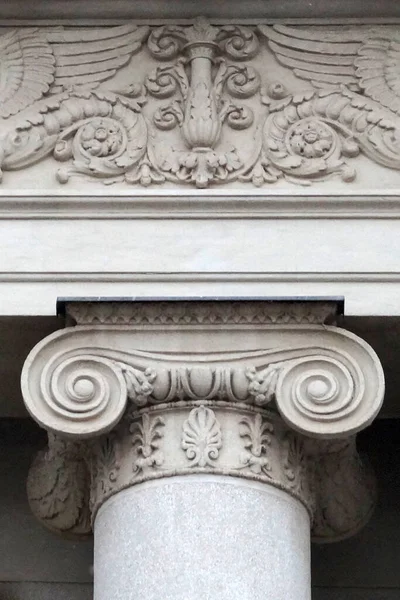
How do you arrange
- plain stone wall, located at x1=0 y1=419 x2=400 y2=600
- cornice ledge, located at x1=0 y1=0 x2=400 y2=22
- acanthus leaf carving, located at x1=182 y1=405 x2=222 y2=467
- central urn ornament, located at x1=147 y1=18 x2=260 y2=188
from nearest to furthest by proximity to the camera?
acanthus leaf carving, located at x1=182 y1=405 x2=222 y2=467
central urn ornament, located at x1=147 y1=18 x2=260 y2=188
cornice ledge, located at x1=0 y1=0 x2=400 y2=22
plain stone wall, located at x1=0 y1=419 x2=400 y2=600

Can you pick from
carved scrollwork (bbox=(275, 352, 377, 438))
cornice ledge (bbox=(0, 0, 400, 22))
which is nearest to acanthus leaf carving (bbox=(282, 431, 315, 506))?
carved scrollwork (bbox=(275, 352, 377, 438))

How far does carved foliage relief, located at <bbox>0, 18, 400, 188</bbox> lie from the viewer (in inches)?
360

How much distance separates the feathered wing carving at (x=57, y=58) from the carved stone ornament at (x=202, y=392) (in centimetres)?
130

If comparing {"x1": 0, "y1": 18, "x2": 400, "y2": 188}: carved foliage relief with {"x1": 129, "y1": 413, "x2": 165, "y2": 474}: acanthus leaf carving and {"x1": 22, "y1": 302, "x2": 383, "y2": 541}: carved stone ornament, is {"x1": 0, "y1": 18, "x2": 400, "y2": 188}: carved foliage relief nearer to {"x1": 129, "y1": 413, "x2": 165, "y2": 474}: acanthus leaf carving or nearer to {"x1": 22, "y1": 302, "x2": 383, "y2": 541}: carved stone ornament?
{"x1": 22, "y1": 302, "x2": 383, "y2": 541}: carved stone ornament

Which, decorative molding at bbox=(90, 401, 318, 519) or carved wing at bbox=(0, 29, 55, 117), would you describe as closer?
decorative molding at bbox=(90, 401, 318, 519)

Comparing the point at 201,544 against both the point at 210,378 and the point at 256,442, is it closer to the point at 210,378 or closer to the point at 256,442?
the point at 256,442

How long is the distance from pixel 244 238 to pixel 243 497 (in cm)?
130

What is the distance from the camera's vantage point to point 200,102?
30.3 feet

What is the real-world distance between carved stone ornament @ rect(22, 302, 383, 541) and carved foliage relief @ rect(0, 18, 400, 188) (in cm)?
85

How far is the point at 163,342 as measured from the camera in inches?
340

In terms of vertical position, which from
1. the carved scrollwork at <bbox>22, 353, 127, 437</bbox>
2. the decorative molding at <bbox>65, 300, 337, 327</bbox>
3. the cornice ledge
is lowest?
the carved scrollwork at <bbox>22, 353, 127, 437</bbox>

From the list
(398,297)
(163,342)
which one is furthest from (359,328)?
(163,342)

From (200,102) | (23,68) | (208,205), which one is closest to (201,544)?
(208,205)

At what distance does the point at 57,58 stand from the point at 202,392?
78.3 inches
